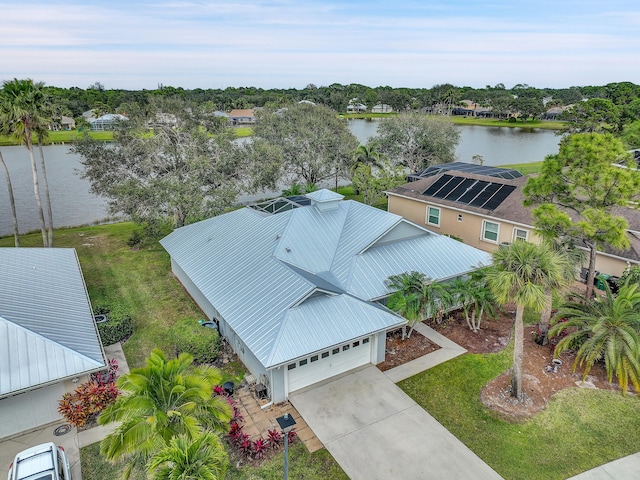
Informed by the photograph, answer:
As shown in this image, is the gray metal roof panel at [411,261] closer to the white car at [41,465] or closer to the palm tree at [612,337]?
the palm tree at [612,337]

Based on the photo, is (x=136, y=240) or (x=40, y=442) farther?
(x=136, y=240)

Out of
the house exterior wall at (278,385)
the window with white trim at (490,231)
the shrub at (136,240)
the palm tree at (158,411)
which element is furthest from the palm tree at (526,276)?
the shrub at (136,240)

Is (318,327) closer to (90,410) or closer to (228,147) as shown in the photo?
(90,410)

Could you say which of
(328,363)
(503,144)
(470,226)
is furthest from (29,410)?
(503,144)

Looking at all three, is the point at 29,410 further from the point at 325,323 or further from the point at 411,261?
the point at 411,261

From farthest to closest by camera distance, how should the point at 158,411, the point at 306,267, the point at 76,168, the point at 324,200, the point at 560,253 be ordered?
the point at 76,168
the point at 324,200
the point at 306,267
the point at 560,253
the point at 158,411

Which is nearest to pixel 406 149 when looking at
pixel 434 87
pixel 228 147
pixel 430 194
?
pixel 430 194

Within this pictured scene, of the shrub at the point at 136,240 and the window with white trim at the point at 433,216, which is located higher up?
the window with white trim at the point at 433,216
